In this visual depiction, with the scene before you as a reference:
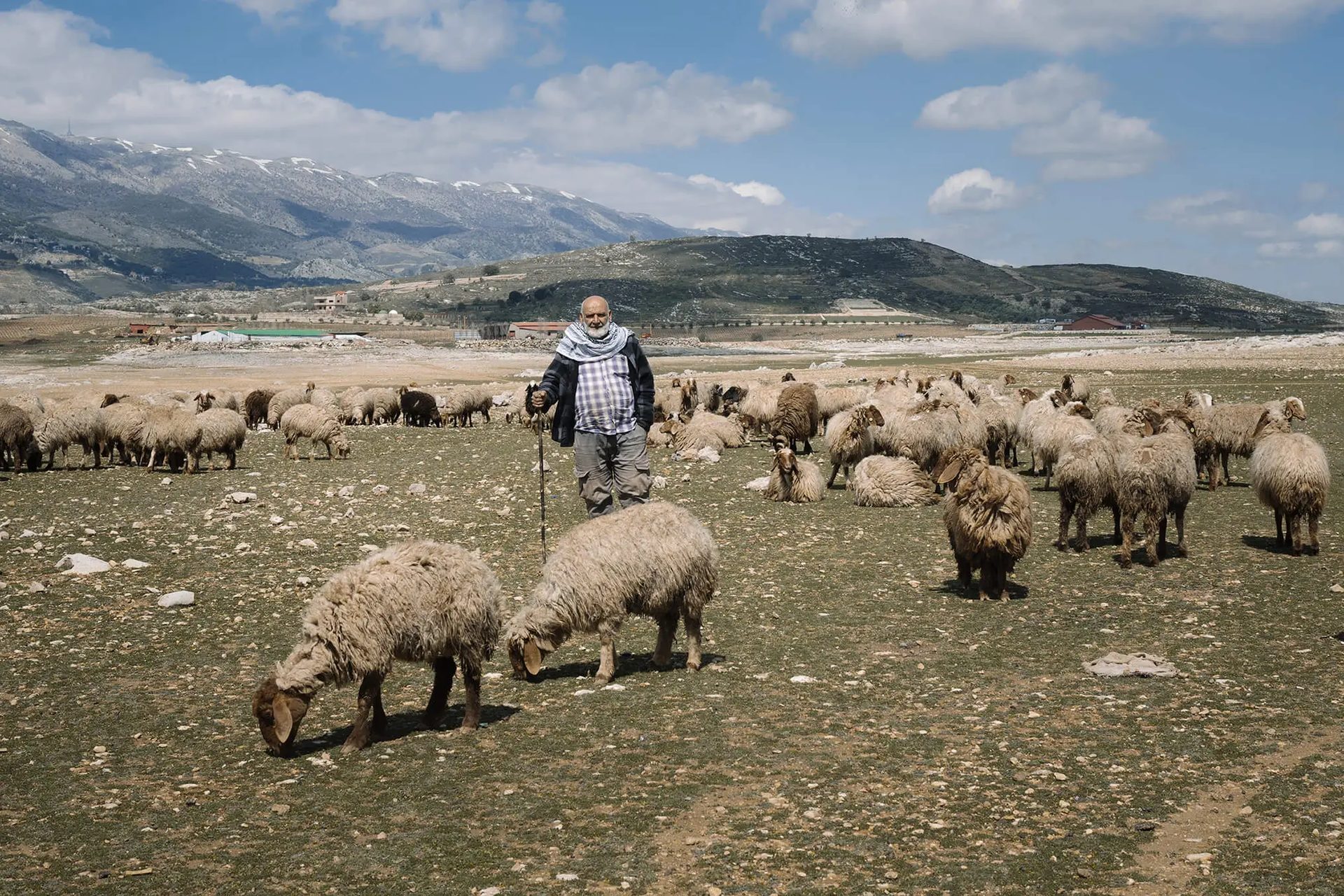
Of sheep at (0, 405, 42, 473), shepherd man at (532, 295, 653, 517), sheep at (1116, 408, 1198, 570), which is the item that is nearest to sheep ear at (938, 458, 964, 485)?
sheep at (1116, 408, 1198, 570)

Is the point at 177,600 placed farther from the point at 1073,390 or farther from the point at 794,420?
the point at 1073,390

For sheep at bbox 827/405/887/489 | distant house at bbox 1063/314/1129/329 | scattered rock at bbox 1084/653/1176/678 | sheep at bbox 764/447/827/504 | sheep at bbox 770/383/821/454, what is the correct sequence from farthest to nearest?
1. distant house at bbox 1063/314/1129/329
2. sheep at bbox 770/383/821/454
3. sheep at bbox 827/405/887/489
4. sheep at bbox 764/447/827/504
5. scattered rock at bbox 1084/653/1176/678

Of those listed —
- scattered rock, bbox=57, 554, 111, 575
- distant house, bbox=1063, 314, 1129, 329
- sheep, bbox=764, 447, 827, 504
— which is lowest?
scattered rock, bbox=57, 554, 111, 575

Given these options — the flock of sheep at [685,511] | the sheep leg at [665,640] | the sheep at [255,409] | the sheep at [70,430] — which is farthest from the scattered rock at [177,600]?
the sheep at [255,409]

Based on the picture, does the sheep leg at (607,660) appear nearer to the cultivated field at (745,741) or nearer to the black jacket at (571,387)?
the cultivated field at (745,741)

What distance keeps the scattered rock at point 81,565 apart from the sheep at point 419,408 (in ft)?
74.9

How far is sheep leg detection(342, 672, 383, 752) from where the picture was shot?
7.63 metres

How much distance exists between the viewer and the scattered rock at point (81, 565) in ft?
42.9

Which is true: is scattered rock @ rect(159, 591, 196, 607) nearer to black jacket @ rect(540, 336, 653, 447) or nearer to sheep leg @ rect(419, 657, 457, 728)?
black jacket @ rect(540, 336, 653, 447)

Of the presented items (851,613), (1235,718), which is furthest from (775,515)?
(1235,718)

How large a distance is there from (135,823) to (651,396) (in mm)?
5897

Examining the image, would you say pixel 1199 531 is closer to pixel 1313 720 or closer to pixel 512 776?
pixel 1313 720

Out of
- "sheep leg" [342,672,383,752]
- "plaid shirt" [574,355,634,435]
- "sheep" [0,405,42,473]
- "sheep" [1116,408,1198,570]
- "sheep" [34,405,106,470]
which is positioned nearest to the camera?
"sheep leg" [342,672,383,752]

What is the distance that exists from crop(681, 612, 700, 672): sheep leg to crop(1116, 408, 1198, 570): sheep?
645 cm
